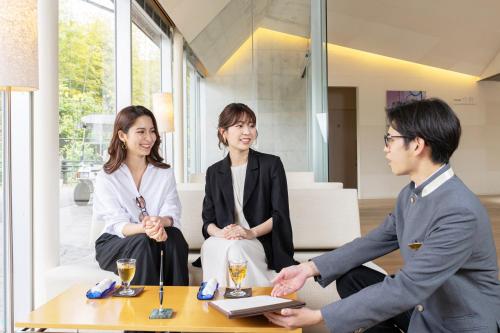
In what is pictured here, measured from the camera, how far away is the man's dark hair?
1424 mm

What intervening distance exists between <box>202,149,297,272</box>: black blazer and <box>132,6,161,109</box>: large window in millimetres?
3524

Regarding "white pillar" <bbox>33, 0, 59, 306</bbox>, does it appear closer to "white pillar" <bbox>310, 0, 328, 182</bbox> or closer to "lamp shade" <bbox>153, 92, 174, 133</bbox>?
"lamp shade" <bbox>153, 92, 174, 133</bbox>

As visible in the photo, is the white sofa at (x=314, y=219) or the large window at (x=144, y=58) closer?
the white sofa at (x=314, y=219)

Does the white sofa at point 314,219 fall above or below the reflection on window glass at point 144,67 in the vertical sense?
below

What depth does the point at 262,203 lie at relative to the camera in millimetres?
2771

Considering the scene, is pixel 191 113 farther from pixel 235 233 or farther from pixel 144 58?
pixel 235 233

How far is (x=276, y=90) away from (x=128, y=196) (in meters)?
3.49

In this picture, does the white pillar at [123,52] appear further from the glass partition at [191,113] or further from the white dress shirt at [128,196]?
the white dress shirt at [128,196]

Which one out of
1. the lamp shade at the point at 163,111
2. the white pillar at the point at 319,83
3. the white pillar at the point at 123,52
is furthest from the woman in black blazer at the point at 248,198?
the lamp shade at the point at 163,111

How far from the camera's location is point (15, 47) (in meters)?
1.93

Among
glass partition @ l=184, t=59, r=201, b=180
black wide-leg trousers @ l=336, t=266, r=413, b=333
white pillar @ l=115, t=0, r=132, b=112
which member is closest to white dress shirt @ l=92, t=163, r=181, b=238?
black wide-leg trousers @ l=336, t=266, r=413, b=333

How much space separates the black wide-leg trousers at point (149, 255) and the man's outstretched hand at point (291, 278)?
0.81 meters

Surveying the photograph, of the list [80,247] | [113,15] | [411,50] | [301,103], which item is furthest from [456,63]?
[80,247]

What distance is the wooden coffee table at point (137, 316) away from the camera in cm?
146
